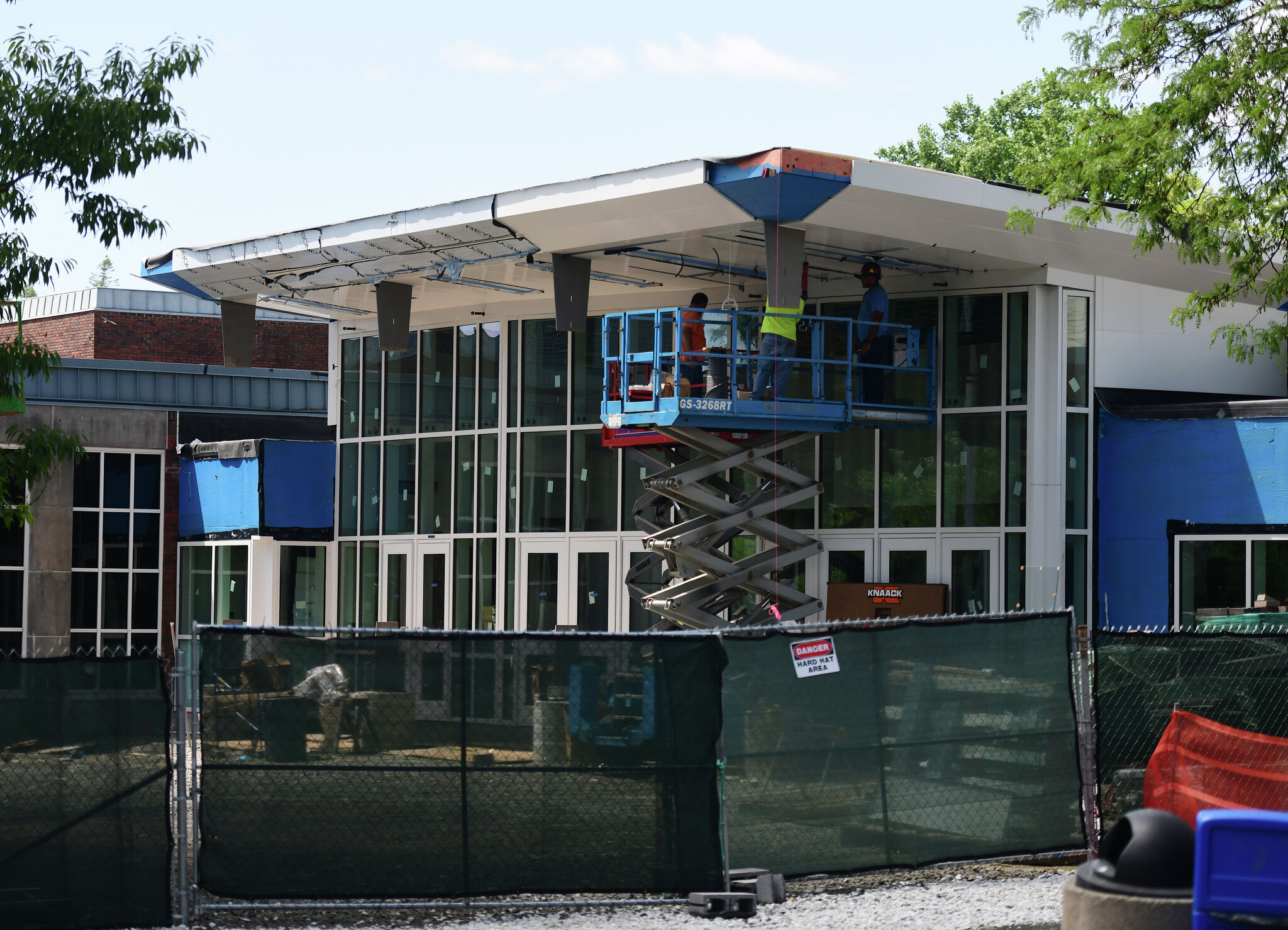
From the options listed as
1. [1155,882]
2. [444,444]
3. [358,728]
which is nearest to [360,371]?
[444,444]

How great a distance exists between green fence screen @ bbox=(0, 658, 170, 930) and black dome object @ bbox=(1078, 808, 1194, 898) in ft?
19.7

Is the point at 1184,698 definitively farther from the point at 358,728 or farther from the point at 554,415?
the point at 554,415

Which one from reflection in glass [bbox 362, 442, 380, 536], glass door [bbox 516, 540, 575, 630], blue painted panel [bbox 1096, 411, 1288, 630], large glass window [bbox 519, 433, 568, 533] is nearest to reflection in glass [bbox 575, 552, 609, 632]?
glass door [bbox 516, 540, 575, 630]

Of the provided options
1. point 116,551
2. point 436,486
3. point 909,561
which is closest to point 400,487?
point 436,486

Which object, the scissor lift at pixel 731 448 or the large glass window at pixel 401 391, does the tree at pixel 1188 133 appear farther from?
the large glass window at pixel 401 391

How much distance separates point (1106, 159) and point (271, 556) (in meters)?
A: 17.3

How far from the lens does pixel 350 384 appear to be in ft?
90.3

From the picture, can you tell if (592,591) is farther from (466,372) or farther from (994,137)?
(994,137)

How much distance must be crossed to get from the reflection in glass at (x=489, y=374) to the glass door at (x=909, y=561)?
7.26m

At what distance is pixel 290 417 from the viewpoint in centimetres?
3325

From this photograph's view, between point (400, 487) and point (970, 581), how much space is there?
10.7m

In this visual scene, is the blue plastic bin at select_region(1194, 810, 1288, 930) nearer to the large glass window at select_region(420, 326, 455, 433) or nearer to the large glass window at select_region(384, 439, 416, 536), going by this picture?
the large glass window at select_region(420, 326, 455, 433)

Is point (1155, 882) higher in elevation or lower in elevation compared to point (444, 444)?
lower

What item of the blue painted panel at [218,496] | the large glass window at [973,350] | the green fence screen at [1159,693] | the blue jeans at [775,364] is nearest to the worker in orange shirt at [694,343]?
the blue jeans at [775,364]
